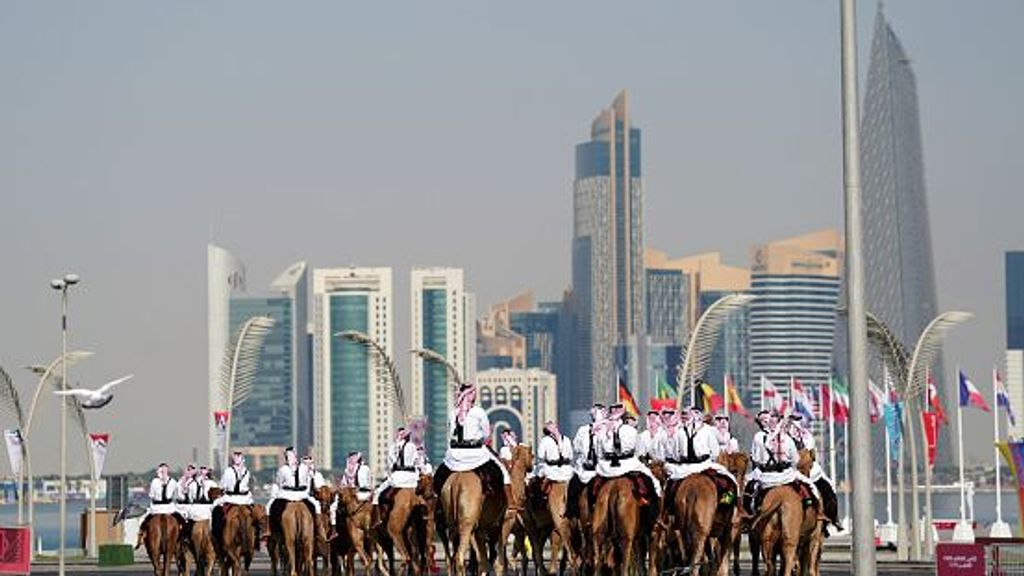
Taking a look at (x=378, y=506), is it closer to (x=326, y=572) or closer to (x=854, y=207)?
(x=326, y=572)

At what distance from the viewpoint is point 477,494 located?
36906mm

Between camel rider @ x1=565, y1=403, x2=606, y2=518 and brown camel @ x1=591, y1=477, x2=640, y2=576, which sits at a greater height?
camel rider @ x1=565, y1=403, x2=606, y2=518

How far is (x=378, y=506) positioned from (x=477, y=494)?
5836 millimetres

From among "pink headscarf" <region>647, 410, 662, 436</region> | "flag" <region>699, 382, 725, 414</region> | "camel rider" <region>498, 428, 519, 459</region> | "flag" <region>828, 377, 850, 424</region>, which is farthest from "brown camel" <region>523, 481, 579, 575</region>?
"flag" <region>828, 377, 850, 424</region>

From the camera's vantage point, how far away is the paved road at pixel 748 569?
2226 inches

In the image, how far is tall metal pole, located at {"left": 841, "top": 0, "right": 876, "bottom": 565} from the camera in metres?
26.4

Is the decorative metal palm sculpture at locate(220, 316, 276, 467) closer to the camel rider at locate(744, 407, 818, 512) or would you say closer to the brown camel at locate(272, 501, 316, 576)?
the brown camel at locate(272, 501, 316, 576)

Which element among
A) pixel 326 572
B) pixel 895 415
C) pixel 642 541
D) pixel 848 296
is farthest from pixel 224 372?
pixel 848 296

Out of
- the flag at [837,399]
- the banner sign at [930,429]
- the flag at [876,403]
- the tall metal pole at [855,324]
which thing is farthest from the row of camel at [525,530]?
the flag at [837,399]

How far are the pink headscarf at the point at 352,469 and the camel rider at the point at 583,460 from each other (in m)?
9.17

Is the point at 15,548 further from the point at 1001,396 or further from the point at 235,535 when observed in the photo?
the point at 1001,396

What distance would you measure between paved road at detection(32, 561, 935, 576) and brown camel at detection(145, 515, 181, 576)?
12.9m

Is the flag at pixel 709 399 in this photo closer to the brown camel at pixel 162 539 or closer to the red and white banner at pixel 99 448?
the red and white banner at pixel 99 448

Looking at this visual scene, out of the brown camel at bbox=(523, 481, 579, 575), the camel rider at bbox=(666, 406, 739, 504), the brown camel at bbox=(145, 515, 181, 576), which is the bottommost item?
the brown camel at bbox=(145, 515, 181, 576)
